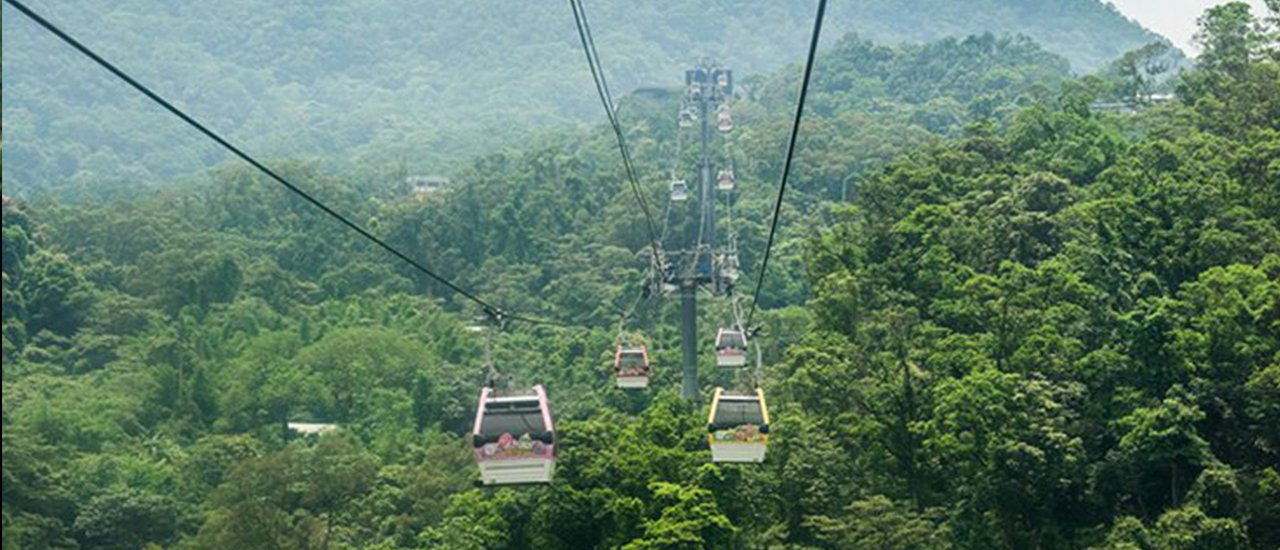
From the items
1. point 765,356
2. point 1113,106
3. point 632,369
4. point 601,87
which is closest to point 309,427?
point 765,356

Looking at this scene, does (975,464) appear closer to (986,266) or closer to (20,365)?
(986,266)

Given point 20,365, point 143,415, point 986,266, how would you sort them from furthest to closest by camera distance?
point 20,365, point 143,415, point 986,266

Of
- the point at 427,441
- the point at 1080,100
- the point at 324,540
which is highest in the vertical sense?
the point at 1080,100

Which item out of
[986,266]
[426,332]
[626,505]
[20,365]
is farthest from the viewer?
[426,332]

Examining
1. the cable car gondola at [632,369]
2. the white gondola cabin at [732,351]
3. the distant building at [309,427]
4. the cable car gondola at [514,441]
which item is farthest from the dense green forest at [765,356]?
the cable car gondola at [514,441]

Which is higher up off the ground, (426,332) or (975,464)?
(426,332)

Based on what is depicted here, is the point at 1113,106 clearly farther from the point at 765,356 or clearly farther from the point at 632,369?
the point at 632,369

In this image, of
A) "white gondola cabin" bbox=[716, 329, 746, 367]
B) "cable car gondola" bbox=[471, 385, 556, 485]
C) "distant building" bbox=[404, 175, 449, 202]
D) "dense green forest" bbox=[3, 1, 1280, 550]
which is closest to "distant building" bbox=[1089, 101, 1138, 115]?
"dense green forest" bbox=[3, 1, 1280, 550]

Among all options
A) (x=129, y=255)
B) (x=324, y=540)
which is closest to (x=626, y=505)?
(x=324, y=540)
